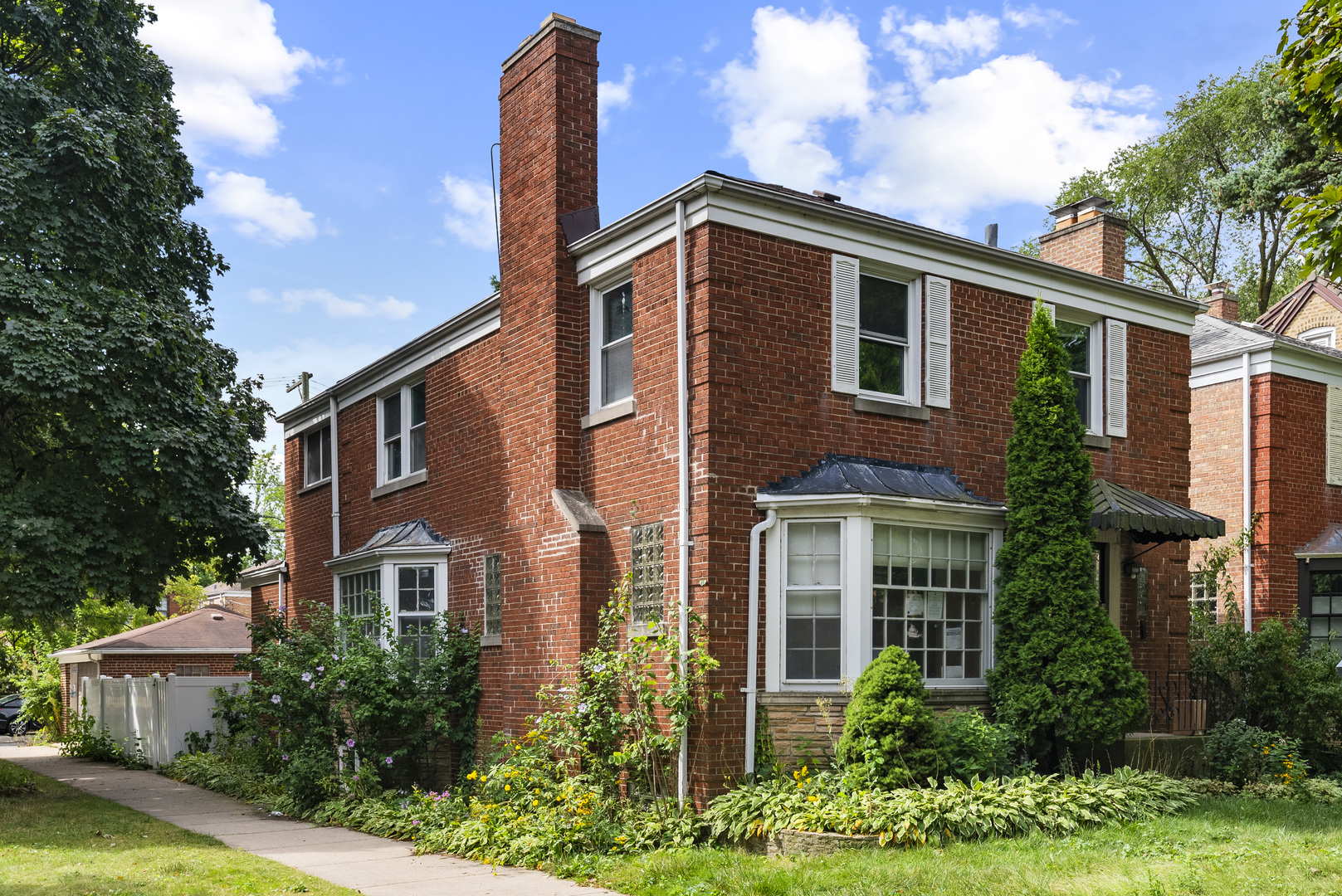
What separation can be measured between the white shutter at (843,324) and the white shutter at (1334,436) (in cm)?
1153

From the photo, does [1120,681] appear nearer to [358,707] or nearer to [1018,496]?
[1018,496]

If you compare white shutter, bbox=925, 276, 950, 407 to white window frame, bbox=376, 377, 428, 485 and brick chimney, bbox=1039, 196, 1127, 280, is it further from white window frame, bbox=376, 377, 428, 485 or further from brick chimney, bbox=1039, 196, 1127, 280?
white window frame, bbox=376, 377, 428, 485

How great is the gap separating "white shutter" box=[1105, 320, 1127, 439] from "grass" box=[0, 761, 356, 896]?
10699 millimetres

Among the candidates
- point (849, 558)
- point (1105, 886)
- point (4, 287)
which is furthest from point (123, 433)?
point (1105, 886)

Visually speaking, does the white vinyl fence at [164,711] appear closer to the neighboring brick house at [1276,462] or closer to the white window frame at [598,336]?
the white window frame at [598,336]

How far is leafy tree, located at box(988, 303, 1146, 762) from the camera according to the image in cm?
1184

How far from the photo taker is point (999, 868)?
8.74 meters

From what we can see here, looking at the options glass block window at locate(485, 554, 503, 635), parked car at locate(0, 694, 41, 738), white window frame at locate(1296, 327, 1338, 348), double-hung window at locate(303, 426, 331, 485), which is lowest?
parked car at locate(0, 694, 41, 738)

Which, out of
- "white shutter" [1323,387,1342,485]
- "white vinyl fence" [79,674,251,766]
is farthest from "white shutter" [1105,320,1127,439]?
"white vinyl fence" [79,674,251,766]

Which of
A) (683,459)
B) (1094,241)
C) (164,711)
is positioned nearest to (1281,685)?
(1094,241)

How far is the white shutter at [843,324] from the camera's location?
40.8 feet

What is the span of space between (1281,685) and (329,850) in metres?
11.7

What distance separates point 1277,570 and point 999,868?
40.9 ft

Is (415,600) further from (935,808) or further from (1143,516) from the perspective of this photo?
(1143,516)
